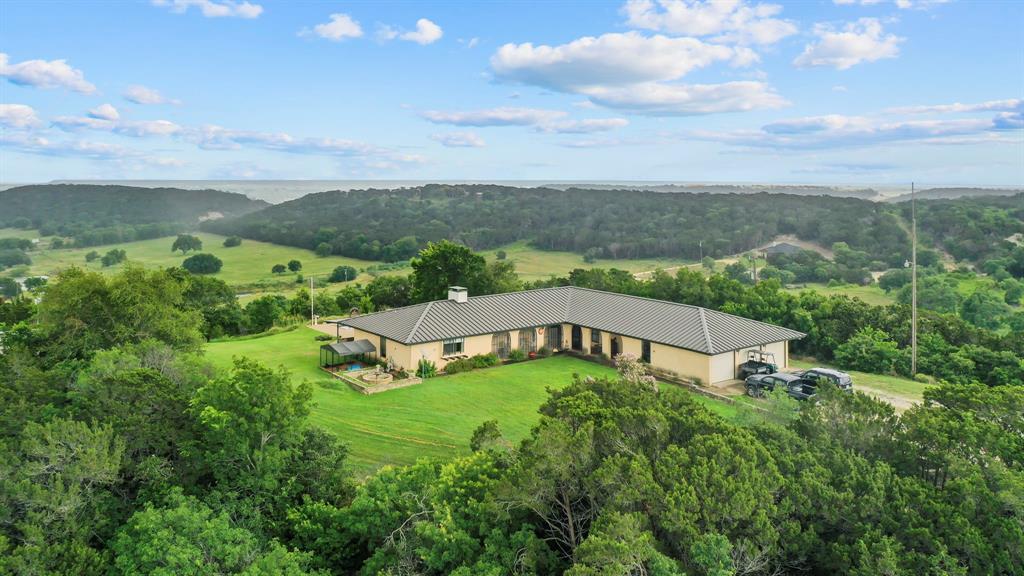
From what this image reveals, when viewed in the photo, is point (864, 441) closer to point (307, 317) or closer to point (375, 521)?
point (375, 521)

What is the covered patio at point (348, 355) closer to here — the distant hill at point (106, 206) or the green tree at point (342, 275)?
the green tree at point (342, 275)

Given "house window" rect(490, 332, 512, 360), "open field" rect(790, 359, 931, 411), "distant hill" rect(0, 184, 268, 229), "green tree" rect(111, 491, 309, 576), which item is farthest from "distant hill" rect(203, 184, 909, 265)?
"green tree" rect(111, 491, 309, 576)

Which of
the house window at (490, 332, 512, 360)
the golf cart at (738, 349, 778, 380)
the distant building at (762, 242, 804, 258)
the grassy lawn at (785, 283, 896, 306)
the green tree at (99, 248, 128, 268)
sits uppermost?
the green tree at (99, 248, 128, 268)

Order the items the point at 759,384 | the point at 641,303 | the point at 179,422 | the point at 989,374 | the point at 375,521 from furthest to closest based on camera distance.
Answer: the point at 641,303 → the point at 989,374 → the point at 759,384 → the point at 179,422 → the point at 375,521

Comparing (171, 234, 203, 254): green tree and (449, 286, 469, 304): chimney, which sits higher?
(171, 234, 203, 254): green tree

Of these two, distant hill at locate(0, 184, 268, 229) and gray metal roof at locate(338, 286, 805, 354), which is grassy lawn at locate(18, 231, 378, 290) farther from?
gray metal roof at locate(338, 286, 805, 354)

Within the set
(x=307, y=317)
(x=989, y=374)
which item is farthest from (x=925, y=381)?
(x=307, y=317)
